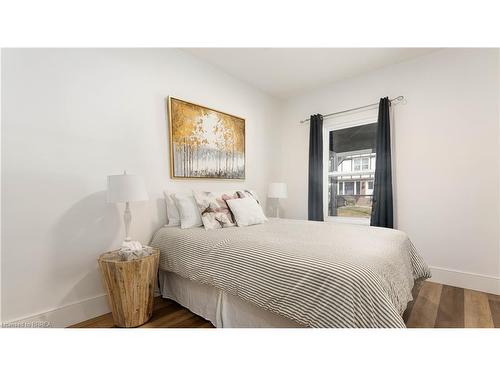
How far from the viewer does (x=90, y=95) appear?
1918mm

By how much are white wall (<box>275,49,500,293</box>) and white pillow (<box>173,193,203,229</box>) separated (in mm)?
2446

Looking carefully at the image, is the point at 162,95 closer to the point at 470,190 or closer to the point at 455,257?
the point at 470,190

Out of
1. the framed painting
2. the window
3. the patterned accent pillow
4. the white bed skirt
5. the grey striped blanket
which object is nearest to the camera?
the grey striped blanket

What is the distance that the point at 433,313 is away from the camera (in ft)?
6.15

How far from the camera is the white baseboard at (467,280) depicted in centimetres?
229

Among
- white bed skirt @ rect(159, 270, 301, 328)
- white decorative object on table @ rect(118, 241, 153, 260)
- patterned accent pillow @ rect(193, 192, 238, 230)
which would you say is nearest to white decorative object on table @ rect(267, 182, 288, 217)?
patterned accent pillow @ rect(193, 192, 238, 230)

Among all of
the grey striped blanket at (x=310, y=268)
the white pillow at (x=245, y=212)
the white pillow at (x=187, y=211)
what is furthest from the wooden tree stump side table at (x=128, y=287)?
the white pillow at (x=245, y=212)

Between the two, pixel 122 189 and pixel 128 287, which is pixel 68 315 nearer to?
pixel 128 287

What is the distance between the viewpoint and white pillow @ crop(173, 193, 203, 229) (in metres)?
2.26

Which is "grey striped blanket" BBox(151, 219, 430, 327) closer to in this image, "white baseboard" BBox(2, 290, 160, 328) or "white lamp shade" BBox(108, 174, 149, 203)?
"white lamp shade" BBox(108, 174, 149, 203)

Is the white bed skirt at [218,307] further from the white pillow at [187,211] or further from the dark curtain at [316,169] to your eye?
the dark curtain at [316,169]

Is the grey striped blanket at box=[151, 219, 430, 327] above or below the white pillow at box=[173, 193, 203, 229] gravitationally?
below

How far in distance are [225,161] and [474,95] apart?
2796 millimetres

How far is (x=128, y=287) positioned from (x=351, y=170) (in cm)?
306
